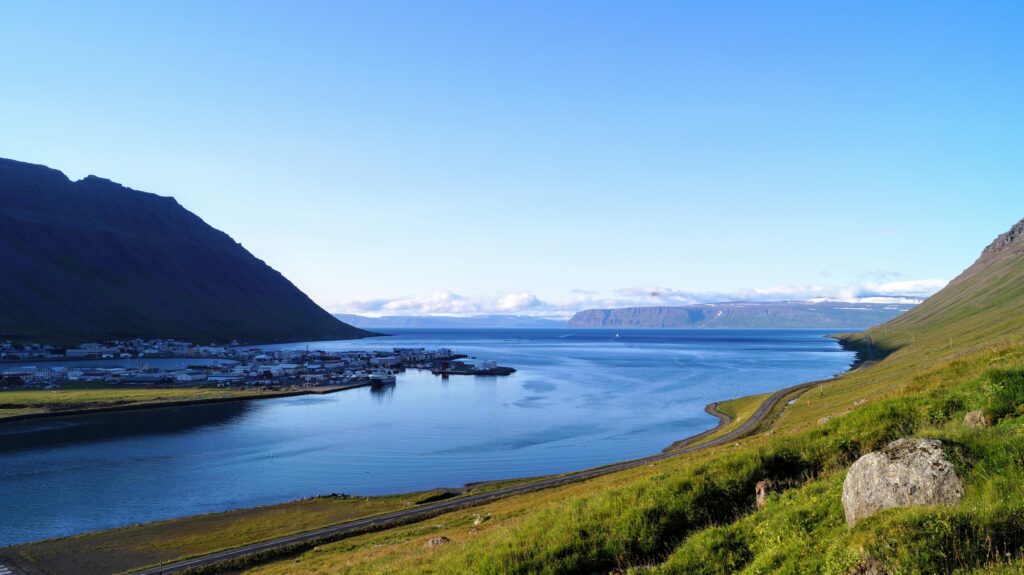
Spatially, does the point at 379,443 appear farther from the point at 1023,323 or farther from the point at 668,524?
the point at 1023,323

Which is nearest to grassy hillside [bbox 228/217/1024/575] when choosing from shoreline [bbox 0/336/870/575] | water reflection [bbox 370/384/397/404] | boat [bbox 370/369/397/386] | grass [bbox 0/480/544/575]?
shoreline [bbox 0/336/870/575]

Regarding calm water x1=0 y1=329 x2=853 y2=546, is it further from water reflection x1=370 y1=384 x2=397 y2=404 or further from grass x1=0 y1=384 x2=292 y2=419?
grass x1=0 y1=384 x2=292 y2=419

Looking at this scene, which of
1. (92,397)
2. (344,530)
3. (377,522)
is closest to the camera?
(344,530)

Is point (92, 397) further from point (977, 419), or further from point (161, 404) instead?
point (977, 419)

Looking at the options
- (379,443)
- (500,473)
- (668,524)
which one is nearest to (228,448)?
(379,443)

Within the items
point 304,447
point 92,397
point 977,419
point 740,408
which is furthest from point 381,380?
point 977,419

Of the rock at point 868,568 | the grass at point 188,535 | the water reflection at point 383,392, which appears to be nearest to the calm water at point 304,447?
the water reflection at point 383,392

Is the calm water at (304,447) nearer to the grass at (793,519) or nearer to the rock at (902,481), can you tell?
the grass at (793,519)
